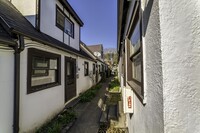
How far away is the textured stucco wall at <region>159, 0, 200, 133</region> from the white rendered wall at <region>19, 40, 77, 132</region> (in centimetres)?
421

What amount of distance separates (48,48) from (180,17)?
5.72 metres

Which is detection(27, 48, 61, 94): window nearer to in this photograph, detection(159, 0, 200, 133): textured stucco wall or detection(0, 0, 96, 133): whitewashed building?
detection(0, 0, 96, 133): whitewashed building

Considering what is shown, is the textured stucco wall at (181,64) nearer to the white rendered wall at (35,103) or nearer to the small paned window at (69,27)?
the white rendered wall at (35,103)

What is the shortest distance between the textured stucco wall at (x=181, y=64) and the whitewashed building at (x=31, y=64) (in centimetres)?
353

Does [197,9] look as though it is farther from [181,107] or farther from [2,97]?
[2,97]

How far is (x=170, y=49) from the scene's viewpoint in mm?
1076

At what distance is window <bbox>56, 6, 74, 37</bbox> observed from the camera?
27.8ft

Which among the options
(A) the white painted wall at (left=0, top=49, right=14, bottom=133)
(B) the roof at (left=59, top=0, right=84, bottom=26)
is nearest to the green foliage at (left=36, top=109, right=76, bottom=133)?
(A) the white painted wall at (left=0, top=49, right=14, bottom=133)

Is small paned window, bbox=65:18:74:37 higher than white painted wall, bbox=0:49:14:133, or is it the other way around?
small paned window, bbox=65:18:74:37

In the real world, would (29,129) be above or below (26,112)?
below

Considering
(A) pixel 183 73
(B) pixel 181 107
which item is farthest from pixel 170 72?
(B) pixel 181 107

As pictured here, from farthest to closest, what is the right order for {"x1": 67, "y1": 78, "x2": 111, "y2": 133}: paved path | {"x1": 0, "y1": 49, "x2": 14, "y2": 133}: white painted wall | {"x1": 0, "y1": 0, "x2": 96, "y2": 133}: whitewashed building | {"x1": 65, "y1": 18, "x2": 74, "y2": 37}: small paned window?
{"x1": 65, "y1": 18, "x2": 74, "y2": 37}: small paned window
{"x1": 67, "y1": 78, "x2": 111, "y2": 133}: paved path
{"x1": 0, "y1": 0, "x2": 96, "y2": 133}: whitewashed building
{"x1": 0, "y1": 49, "x2": 14, "y2": 133}: white painted wall

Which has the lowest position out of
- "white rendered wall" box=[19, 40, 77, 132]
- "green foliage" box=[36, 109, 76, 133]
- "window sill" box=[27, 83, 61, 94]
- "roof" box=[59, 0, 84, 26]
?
"green foliage" box=[36, 109, 76, 133]

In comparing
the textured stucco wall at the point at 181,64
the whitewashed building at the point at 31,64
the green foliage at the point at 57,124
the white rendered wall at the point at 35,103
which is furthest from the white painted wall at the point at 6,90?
the textured stucco wall at the point at 181,64
